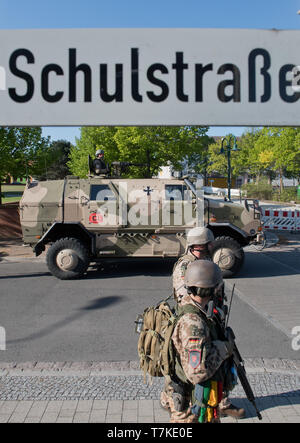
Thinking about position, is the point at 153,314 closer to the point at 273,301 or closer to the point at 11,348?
the point at 11,348

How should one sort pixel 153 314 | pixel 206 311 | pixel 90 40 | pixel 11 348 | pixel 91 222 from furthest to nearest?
pixel 91 222, pixel 11 348, pixel 153 314, pixel 206 311, pixel 90 40

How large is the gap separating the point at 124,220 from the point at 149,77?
22.5 ft

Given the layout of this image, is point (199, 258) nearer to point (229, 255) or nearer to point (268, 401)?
point (268, 401)

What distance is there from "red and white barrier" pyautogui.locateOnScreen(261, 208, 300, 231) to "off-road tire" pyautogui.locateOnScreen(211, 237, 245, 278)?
8.60 m

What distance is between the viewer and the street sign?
2100mm

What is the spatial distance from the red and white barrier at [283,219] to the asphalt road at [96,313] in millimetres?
7090

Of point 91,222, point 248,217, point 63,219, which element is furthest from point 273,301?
point 63,219

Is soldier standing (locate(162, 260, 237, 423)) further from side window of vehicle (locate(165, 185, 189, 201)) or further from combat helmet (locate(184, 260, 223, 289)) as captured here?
side window of vehicle (locate(165, 185, 189, 201))

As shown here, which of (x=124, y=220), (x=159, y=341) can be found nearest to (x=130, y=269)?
(x=124, y=220)

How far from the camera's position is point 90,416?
352cm

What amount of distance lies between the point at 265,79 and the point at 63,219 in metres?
7.32

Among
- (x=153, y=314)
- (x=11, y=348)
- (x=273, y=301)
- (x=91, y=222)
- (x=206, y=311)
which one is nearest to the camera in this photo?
(x=206, y=311)

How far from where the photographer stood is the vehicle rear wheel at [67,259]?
28.5ft

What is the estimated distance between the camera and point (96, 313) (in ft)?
21.7
